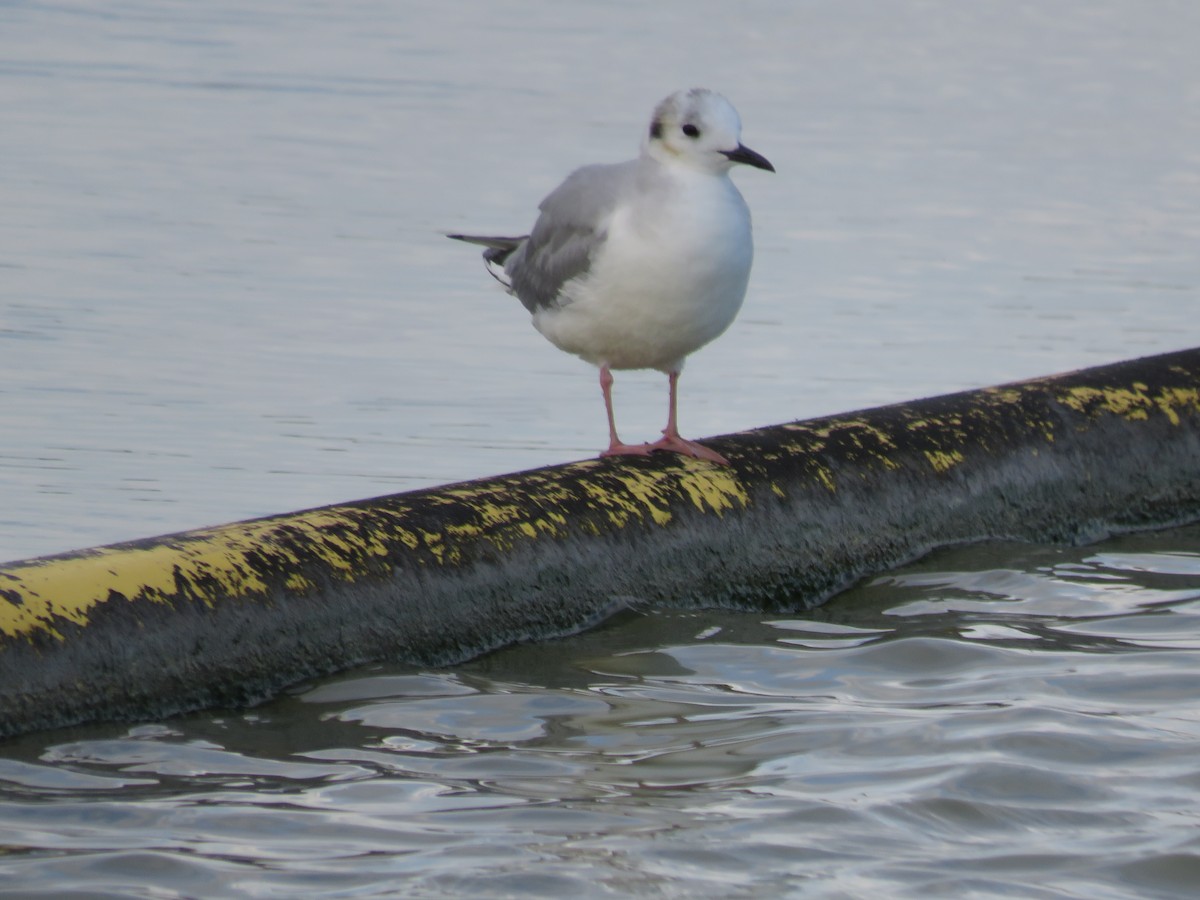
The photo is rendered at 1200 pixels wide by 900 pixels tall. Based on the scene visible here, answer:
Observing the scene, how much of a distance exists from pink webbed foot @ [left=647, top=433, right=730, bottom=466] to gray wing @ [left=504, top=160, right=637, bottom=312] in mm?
411

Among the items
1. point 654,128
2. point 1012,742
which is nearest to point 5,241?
point 654,128

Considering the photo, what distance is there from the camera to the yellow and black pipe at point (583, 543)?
3838 mm

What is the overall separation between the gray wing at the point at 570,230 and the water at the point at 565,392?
0.89 meters

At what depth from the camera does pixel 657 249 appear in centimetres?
484

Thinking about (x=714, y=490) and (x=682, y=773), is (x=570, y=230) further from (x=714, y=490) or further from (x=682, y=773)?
(x=682, y=773)

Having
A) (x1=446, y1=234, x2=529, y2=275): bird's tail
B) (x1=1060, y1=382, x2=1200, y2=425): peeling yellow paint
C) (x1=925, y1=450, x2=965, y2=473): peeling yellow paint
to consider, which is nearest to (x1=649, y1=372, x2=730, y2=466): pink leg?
(x1=925, y1=450, x2=965, y2=473): peeling yellow paint

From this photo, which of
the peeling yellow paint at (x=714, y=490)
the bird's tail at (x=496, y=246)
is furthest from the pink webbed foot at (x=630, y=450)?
the bird's tail at (x=496, y=246)

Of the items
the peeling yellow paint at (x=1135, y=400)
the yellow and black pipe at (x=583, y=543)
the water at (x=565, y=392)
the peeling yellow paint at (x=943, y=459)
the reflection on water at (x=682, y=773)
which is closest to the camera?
the reflection on water at (x=682, y=773)

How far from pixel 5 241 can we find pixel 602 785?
22.1ft

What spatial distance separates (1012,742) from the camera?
150 inches

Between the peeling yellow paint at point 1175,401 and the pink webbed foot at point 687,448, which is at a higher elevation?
the peeling yellow paint at point 1175,401

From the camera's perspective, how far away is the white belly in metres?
4.83

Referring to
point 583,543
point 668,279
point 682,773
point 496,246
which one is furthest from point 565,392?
point 682,773

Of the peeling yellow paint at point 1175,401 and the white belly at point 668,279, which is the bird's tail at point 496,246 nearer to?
the white belly at point 668,279
